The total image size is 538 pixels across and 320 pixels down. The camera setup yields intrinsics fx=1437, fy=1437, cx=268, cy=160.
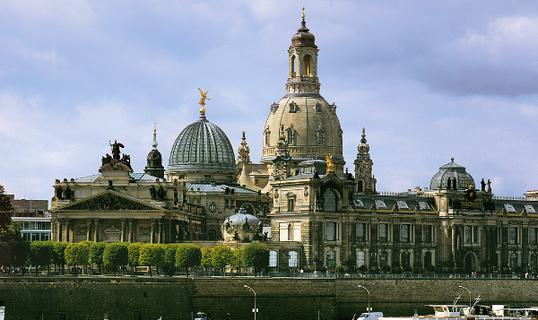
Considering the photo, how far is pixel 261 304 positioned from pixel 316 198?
1080 inches

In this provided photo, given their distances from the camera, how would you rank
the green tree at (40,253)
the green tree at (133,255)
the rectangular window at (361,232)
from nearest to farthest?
the green tree at (40,253) → the green tree at (133,255) → the rectangular window at (361,232)

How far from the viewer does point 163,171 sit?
7756 inches

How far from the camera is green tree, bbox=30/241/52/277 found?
15991cm

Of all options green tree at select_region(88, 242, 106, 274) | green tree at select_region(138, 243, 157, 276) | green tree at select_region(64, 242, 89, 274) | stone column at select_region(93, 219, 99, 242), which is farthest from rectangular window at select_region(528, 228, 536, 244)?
green tree at select_region(64, 242, 89, 274)

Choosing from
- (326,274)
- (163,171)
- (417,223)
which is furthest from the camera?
(163,171)

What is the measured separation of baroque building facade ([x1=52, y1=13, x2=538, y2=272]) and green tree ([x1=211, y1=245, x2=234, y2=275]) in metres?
6.36

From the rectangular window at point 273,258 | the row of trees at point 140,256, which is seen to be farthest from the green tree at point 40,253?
the rectangular window at point 273,258

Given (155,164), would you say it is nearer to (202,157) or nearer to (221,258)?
(202,157)

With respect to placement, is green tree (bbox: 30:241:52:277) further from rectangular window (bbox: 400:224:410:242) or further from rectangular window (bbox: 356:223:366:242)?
rectangular window (bbox: 400:224:410:242)

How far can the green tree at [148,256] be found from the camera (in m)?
160

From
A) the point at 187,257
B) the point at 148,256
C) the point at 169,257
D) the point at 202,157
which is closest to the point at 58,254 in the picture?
the point at 148,256

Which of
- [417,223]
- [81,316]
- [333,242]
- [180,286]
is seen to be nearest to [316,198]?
[333,242]

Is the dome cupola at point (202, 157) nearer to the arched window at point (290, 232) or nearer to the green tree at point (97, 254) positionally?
the arched window at point (290, 232)

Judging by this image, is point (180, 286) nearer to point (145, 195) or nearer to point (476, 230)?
point (145, 195)
